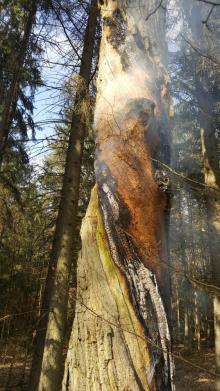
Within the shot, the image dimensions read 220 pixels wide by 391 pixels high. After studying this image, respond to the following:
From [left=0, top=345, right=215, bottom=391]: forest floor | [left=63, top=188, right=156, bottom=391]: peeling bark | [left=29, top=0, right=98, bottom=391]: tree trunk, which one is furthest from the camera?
[left=0, top=345, right=215, bottom=391]: forest floor

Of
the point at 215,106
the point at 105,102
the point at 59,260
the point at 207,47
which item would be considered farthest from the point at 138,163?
the point at 215,106

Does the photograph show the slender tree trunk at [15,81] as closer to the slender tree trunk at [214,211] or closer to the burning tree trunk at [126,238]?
the slender tree trunk at [214,211]

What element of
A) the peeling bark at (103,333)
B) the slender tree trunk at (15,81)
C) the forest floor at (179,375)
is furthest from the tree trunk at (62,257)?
the forest floor at (179,375)

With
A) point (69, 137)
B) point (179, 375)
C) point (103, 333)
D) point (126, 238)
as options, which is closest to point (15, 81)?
point (69, 137)

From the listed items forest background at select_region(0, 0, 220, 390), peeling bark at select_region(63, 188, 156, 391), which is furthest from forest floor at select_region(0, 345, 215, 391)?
peeling bark at select_region(63, 188, 156, 391)

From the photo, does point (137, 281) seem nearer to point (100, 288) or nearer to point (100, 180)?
point (100, 288)

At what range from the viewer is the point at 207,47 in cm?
672

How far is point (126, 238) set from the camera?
166cm

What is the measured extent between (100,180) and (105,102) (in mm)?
480

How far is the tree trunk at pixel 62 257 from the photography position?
4457 mm

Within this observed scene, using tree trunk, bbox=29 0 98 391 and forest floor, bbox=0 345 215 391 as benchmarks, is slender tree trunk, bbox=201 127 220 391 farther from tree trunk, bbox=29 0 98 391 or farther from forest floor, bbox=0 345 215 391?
forest floor, bbox=0 345 215 391

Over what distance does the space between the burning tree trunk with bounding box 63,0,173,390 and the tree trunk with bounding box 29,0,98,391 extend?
2048mm

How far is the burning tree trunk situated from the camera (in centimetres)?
152

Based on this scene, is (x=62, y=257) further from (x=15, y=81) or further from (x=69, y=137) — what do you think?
(x=15, y=81)
